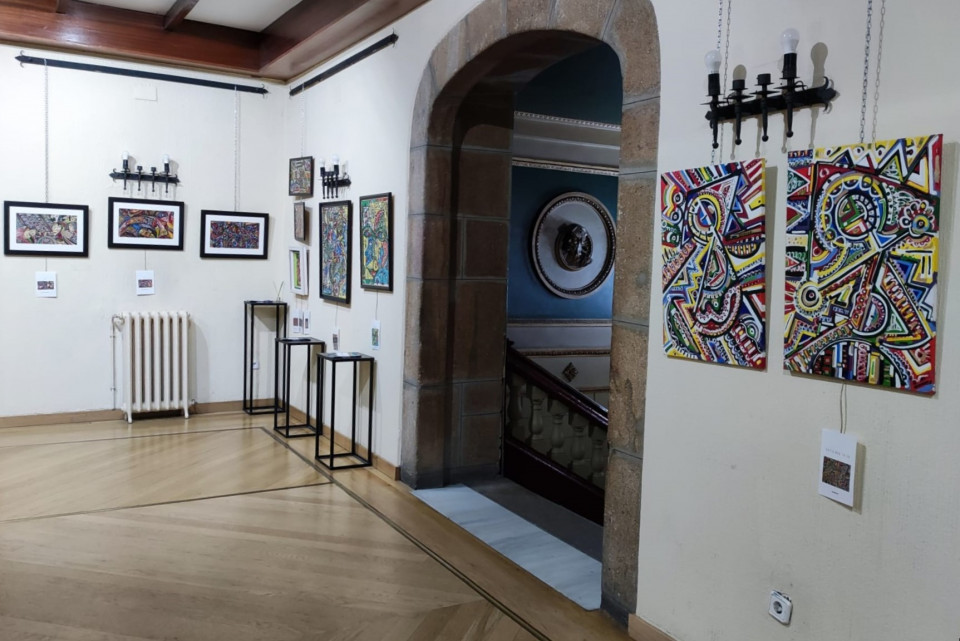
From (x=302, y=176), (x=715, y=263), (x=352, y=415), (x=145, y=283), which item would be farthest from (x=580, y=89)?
(x=715, y=263)

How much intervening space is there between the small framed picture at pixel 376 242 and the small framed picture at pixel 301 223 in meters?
1.14

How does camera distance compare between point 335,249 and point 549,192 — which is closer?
point 335,249

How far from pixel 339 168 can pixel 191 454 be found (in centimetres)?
239

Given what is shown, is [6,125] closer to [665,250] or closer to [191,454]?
[191,454]

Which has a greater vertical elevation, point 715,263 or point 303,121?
point 303,121

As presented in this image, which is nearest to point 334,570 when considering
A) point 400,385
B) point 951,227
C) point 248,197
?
point 400,385

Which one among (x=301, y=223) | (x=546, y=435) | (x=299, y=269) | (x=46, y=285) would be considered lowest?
(x=546, y=435)

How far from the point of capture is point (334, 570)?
367 centimetres

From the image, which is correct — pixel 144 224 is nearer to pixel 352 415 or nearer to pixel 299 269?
pixel 299 269

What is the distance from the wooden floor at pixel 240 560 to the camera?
3.14m

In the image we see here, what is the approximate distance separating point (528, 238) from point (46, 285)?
4.11 m

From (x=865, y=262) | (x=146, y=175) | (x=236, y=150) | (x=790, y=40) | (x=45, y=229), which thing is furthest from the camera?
(x=236, y=150)

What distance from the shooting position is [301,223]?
6.58 m

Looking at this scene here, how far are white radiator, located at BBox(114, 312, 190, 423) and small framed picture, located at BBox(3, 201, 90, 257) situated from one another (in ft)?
2.31
